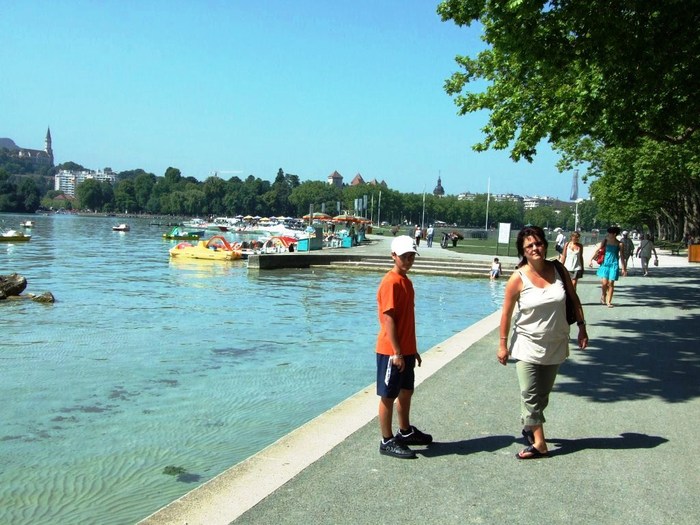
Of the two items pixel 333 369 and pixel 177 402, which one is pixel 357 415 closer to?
pixel 177 402

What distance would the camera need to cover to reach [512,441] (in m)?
5.60

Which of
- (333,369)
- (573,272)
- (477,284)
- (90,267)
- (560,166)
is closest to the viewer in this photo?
(333,369)

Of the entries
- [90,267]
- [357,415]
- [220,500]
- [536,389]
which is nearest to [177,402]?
[357,415]

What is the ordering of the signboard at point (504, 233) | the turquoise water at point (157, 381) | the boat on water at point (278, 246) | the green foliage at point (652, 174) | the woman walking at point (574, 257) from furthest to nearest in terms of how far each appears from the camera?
the boat on water at point (278, 246) < the green foliage at point (652, 174) < the signboard at point (504, 233) < the woman walking at point (574, 257) < the turquoise water at point (157, 381)

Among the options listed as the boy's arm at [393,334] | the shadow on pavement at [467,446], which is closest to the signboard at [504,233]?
the shadow on pavement at [467,446]

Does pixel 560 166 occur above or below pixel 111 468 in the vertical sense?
above

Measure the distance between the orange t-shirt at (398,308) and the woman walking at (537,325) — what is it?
2.26 feet

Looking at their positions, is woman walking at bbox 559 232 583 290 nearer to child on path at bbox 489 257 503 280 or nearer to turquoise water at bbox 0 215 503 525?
turquoise water at bbox 0 215 503 525

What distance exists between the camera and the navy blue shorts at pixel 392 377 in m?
5.11

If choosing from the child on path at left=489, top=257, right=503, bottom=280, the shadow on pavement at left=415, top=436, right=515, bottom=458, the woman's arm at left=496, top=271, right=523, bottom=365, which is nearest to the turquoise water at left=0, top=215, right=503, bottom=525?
the shadow on pavement at left=415, top=436, right=515, bottom=458

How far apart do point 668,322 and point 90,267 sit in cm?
2488

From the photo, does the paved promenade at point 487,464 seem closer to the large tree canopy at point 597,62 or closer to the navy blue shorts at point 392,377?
the navy blue shorts at point 392,377

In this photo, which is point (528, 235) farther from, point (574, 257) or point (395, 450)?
point (574, 257)

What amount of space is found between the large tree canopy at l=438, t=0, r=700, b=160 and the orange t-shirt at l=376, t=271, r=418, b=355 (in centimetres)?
541
